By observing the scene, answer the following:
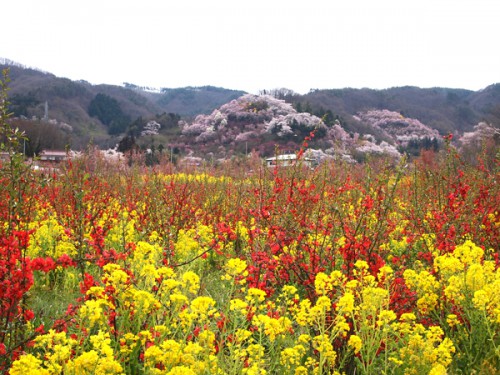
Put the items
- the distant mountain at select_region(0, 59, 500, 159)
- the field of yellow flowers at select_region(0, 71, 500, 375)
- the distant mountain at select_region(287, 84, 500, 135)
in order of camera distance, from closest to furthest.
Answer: the field of yellow flowers at select_region(0, 71, 500, 375) → the distant mountain at select_region(0, 59, 500, 159) → the distant mountain at select_region(287, 84, 500, 135)

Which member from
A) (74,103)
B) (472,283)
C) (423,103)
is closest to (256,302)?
(472,283)

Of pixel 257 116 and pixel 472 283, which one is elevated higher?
pixel 257 116

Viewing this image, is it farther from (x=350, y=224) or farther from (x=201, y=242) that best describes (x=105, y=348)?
(x=201, y=242)

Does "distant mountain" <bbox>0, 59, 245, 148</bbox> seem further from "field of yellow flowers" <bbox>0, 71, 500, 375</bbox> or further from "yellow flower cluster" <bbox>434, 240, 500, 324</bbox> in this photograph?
"yellow flower cluster" <bbox>434, 240, 500, 324</bbox>

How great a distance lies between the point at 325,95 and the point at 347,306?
84.2 meters

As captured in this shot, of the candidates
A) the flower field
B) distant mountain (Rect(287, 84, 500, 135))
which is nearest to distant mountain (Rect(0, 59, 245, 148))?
distant mountain (Rect(287, 84, 500, 135))

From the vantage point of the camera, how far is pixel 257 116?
1865 inches

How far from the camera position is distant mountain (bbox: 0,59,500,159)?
141ft

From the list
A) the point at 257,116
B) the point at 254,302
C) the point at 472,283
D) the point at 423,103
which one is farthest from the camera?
the point at 423,103

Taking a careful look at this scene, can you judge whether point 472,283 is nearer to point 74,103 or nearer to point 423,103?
point 74,103

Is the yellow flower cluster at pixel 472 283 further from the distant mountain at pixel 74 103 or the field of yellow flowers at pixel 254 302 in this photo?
the distant mountain at pixel 74 103

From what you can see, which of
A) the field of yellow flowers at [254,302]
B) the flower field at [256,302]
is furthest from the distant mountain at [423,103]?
the field of yellow flowers at [254,302]

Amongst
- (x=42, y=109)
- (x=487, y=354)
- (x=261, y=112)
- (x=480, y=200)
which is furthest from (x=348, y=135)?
(x=42, y=109)

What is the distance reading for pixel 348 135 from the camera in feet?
149
